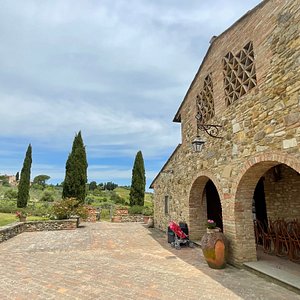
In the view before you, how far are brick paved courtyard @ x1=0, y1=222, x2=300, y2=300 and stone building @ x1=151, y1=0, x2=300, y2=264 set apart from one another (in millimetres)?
1312

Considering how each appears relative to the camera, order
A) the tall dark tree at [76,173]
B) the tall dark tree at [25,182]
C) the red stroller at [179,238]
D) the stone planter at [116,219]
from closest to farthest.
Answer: the red stroller at [179,238] → the stone planter at [116,219] → the tall dark tree at [76,173] → the tall dark tree at [25,182]

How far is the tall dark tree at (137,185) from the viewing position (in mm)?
Result: 26062

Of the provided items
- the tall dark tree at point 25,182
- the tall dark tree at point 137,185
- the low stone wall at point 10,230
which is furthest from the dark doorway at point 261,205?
the tall dark tree at point 25,182

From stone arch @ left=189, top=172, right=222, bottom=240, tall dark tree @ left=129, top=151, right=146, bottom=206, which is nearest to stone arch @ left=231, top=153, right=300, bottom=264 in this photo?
stone arch @ left=189, top=172, right=222, bottom=240

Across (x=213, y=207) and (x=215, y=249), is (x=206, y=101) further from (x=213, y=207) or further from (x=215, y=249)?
(x=213, y=207)

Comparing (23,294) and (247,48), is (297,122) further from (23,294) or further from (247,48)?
(23,294)

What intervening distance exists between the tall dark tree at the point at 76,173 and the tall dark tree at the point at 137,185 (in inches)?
210

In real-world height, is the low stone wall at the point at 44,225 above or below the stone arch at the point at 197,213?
below

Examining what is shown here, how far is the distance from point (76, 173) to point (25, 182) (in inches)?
343

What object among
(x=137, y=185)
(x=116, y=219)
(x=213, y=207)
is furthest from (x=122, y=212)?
(x=213, y=207)

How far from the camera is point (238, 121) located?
6402mm

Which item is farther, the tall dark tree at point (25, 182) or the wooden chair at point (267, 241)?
the tall dark tree at point (25, 182)

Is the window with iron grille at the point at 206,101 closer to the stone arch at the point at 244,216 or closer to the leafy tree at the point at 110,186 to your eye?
the stone arch at the point at 244,216

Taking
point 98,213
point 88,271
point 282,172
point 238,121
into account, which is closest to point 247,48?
point 238,121
